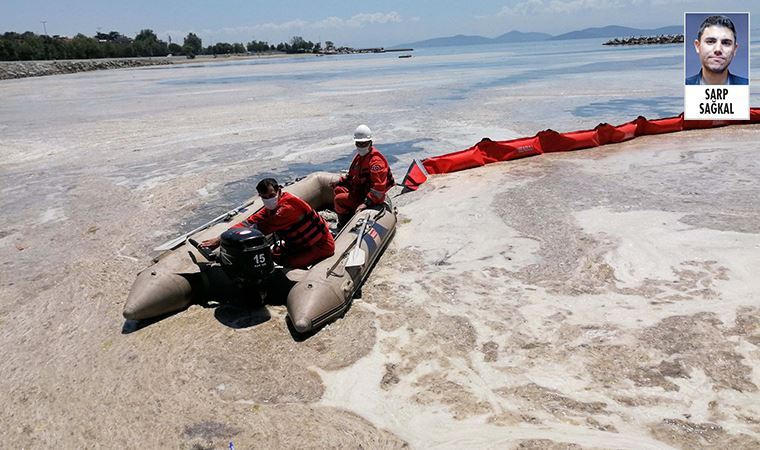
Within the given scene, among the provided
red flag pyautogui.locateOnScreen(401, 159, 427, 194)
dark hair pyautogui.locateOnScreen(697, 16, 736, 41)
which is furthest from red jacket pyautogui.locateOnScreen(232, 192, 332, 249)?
dark hair pyautogui.locateOnScreen(697, 16, 736, 41)

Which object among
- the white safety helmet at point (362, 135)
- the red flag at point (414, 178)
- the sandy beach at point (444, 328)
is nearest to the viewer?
the sandy beach at point (444, 328)

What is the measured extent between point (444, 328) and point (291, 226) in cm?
131

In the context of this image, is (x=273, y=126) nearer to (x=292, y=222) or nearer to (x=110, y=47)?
(x=292, y=222)

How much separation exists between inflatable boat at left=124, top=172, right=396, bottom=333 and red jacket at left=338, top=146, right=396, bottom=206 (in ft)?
1.96

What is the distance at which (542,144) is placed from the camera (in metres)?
8.50

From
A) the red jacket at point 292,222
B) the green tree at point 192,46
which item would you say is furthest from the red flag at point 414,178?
the green tree at point 192,46

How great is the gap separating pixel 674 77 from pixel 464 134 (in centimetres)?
1101

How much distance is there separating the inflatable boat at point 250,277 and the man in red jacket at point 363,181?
2.06 feet

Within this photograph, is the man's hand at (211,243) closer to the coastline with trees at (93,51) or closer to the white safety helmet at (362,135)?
the white safety helmet at (362,135)

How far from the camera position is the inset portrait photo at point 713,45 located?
8641mm

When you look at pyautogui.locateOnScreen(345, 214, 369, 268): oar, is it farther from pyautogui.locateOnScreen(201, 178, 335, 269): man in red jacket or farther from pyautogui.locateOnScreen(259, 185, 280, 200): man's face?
pyautogui.locateOnScreen(259, 185, 280, 200): man's face

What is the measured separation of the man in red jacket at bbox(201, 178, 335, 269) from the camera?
3.83 meters

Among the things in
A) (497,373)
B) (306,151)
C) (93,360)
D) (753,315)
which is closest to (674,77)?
(306,151)

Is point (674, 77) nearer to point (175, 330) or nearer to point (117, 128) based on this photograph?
point (117, 128)
